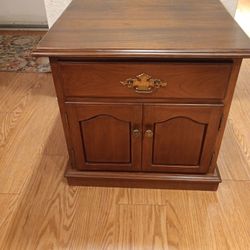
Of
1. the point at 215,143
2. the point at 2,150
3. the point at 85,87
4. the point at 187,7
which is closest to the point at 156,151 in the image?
the point at 215,143

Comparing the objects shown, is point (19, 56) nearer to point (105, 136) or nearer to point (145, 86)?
point (105, 136)

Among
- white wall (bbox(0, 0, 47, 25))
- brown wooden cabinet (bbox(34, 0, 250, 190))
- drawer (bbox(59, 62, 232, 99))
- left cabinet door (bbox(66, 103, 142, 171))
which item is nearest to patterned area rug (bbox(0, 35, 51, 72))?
white wall (bbox(0, 0, 47, 25))

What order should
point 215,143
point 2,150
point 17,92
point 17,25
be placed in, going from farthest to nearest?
point 17,25 < point 17,92 < point 2,150 < point 215,143

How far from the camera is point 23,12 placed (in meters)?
2.89

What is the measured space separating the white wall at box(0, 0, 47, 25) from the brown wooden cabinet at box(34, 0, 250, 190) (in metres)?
1.94

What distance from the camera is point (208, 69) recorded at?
2.71ft

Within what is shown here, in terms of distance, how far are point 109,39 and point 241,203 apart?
0.86 metres

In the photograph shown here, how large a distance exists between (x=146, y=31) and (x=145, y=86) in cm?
19

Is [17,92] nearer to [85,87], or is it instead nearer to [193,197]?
[85,87]

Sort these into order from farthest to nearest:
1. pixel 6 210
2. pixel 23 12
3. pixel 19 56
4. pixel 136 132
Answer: pixel 23 12, pixel 19 56, pixel 6 210, pixel 136 132

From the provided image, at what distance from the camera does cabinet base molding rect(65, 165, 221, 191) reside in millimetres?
1140

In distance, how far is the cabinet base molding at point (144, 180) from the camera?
114 centimetres

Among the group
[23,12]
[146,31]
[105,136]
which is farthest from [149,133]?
[23,12]

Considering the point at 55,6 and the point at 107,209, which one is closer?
the point at 107,209
